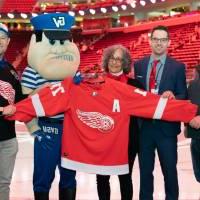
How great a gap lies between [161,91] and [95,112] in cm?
48

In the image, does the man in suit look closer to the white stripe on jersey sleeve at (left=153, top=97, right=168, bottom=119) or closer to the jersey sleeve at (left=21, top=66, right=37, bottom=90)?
the white stripe on jersey sleeve at (left=153, top=97, right=168, bottom=119)

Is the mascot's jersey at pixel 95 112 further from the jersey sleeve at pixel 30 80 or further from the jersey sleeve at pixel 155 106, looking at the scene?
the jersey sleeve at pixel 30 80

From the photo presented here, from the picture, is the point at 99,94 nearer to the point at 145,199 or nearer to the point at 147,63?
the point at 147,63

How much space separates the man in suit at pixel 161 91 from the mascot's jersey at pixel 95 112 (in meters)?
0.16

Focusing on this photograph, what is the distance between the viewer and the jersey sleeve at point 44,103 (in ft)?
8.73

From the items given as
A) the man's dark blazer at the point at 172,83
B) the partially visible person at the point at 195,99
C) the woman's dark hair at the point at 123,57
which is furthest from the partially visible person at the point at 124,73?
the partially visible person at the point at 195,99

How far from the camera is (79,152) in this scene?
2.80 metres

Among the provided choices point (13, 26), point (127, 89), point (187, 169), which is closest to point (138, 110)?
point (127, 89)

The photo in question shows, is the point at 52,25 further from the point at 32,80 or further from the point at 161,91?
the point at 161,91

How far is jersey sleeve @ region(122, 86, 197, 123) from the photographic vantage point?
274 centimetres

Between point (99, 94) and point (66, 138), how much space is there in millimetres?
339

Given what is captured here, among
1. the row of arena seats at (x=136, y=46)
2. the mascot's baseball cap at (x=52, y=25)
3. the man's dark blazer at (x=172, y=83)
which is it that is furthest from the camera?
the row of arena seats at (x=136, y=46)

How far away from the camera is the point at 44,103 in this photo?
267 centimetres

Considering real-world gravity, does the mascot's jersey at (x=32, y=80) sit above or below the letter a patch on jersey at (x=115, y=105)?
above
